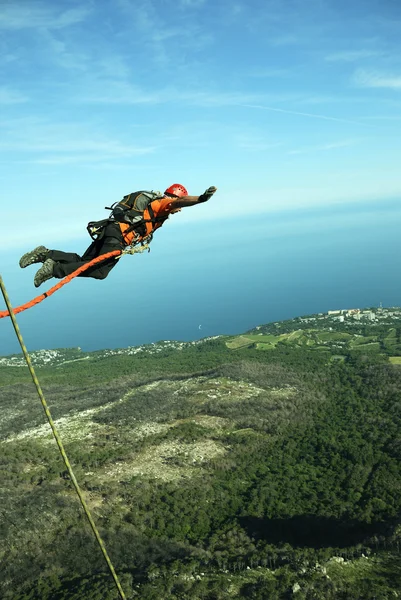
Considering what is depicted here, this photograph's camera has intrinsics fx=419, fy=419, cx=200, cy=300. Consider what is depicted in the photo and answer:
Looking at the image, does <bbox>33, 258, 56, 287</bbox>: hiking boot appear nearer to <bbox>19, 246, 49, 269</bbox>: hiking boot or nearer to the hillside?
<bbox>19, 246, 49, 269</bbox>: hiking boot

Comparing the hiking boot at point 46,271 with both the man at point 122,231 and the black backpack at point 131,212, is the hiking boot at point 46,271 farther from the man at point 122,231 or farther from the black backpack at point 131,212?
the black backpack at point 131,212

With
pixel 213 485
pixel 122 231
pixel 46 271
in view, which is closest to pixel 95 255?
pixel 122 231

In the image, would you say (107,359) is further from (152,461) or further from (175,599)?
(175,599)

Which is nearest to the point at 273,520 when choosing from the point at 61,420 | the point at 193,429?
the point at 193,429

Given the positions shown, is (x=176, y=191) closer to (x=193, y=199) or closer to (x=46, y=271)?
(x=193, y=199)

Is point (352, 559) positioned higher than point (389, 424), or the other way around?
point (352, 559)

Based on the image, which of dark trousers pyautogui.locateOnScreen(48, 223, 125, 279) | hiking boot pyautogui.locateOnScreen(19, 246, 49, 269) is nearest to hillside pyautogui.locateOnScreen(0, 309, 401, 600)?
dark trousers pyautogui.locateOnScreen(48, 223, 125, 279)

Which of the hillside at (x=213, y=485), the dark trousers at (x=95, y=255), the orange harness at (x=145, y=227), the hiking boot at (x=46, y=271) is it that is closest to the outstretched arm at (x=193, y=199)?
the orange harness at (x=145, y=227)
